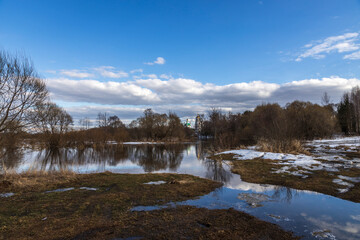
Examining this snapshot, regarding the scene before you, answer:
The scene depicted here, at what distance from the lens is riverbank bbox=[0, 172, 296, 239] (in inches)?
→ 163

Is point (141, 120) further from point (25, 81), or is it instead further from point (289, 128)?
point (25, 81)

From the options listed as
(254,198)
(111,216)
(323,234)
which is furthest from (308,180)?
(111,216)

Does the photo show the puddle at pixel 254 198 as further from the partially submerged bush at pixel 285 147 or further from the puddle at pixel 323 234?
the partially submerged bush at pixel 285 147

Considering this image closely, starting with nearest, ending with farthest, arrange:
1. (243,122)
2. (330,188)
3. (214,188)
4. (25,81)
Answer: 1. (330,188)
2. (214,188)
3. (25,81)
4. (243,122)

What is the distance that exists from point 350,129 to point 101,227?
62458 millimetres

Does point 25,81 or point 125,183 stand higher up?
point 25,81

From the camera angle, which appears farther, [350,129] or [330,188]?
[350,129]

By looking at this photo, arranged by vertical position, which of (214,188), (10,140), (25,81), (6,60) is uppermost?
(6,60)

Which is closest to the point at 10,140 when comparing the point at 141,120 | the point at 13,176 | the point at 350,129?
the point at 13,176

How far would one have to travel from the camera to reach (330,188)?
24.7ft

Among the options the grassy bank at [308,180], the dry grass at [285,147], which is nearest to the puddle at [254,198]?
the grassy bank at [308,180]

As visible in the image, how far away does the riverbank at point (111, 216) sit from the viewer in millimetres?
4145

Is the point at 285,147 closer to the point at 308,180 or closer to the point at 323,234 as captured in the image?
the point at 308,180

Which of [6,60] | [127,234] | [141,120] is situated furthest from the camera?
[141,120]
